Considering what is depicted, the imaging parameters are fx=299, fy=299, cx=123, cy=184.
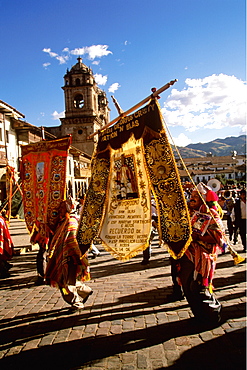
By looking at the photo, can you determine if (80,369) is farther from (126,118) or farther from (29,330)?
(126,118)

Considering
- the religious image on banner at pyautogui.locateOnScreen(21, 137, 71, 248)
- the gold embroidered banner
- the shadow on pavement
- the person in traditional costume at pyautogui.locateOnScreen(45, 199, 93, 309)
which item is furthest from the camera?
the religious image on banner at pyautogui.locateOnScreen(21, 137, 71, 248)

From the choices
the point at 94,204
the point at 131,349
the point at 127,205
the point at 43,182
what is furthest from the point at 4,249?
the point at 131,349

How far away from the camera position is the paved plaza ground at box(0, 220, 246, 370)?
140 inches

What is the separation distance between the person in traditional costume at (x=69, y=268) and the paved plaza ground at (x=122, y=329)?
12.7 inches

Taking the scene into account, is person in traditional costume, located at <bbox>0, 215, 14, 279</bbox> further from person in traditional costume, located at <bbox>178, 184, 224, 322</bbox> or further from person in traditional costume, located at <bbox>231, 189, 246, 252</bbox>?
person in traditional costume, located at <bbox>231, 189, 246, 252</bbox>

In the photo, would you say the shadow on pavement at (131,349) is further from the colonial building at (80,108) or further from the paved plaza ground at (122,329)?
the colonial building at (80,108)

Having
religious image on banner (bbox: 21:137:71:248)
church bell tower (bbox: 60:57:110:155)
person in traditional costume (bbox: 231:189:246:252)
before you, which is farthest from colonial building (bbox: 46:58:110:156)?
religious image on banner (bbox: 21:137:71:248)

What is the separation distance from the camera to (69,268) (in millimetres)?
4988

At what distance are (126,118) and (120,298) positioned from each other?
3.33 m

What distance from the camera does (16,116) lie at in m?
26.9

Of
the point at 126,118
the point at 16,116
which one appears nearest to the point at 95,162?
the point at 126,118

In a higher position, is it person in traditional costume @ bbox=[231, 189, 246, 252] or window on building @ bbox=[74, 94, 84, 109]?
window on building @ bbox=[74, 94, 84, 109]

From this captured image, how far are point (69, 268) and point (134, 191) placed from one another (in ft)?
5.82

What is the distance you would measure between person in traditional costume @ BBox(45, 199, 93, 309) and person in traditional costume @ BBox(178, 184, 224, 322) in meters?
1.66
